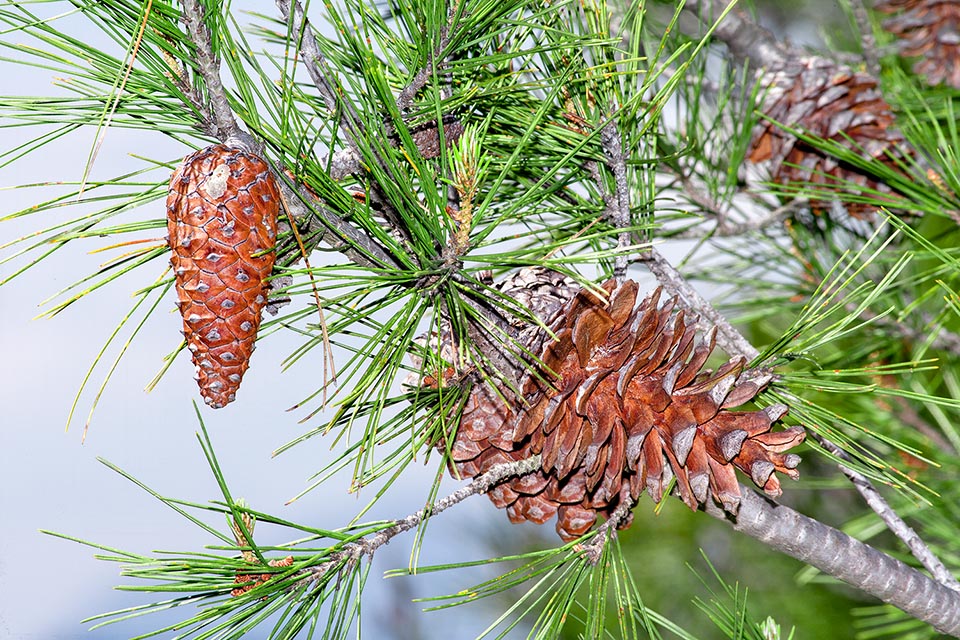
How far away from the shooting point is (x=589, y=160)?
0.56 meters

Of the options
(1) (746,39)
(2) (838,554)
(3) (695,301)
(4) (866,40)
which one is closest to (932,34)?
(4) (866,40)

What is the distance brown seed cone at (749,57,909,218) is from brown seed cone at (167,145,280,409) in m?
0.61

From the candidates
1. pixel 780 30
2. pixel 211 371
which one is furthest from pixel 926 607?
pixel 780 30

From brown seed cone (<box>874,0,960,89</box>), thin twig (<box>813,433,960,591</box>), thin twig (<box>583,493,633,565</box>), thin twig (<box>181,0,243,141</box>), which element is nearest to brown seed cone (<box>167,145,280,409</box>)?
thin twig (<box>181,0,243,141</box>)

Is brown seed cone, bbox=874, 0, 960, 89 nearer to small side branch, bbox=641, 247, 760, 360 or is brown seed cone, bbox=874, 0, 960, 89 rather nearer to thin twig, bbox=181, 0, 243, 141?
small side branch, bbox=641, 247, 760, 360

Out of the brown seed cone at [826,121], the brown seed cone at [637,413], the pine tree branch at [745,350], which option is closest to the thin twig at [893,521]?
→ the pine tree branch at [745,350]

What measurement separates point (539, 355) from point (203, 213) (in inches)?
6.9

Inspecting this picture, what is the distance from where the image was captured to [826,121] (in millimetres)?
838

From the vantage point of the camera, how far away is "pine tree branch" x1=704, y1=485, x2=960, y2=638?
19.3 inches

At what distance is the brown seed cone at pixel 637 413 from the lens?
1.45 feet

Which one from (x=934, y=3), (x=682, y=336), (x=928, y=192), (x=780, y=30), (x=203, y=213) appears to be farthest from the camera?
(x=780, y=30)

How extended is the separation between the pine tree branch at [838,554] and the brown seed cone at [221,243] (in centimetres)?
28

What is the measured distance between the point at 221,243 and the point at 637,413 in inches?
9.0

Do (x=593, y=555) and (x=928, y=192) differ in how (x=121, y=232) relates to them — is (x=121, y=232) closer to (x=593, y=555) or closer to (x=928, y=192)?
(x=593, y=555)
